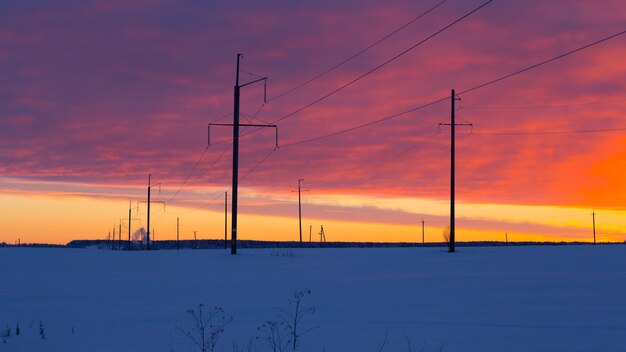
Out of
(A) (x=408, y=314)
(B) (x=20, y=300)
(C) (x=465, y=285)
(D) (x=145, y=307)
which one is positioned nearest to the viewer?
(A) (x=408, y=314)

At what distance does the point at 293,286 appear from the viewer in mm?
20812

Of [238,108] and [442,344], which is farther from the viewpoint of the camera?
[238,108]

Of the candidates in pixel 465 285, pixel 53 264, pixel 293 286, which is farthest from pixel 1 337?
pixel 53 264

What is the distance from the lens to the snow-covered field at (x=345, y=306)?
38.6 ft

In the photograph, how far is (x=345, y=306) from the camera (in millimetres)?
16281

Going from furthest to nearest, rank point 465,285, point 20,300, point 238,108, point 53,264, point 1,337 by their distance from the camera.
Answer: point 238,108 < point 53,264 < point 465,285 < point 20,300 < point 1,337

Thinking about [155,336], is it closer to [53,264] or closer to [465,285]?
[465,285]

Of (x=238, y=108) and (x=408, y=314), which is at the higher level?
(x=238, y=108)

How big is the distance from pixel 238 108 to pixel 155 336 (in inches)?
1060

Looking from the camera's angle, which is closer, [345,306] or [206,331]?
[206,331]

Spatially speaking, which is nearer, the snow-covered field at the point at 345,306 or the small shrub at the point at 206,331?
the small shrub at the point at 206,331

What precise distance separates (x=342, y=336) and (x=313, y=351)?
1453 millimetres

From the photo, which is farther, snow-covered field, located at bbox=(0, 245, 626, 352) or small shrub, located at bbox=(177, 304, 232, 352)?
snow-covered field, located at bbox=(0, 245, 626, 352)

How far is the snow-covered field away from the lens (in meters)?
11.8
